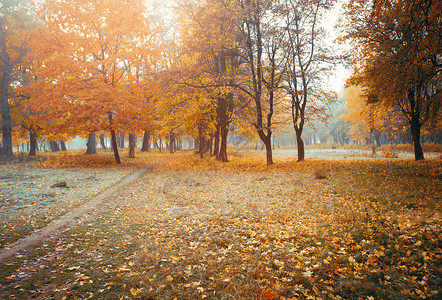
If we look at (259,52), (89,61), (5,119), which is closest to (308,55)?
(259,52)

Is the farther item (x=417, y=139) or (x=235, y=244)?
(x=417, y=139)

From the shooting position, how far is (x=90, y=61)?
1902 cm

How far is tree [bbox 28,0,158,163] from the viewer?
17906mm

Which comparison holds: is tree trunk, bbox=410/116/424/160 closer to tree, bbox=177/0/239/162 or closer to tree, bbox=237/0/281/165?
tree, bbox=237/0/281/165

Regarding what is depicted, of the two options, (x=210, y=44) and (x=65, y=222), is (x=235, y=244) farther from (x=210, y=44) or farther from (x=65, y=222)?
(x=210, y=44)

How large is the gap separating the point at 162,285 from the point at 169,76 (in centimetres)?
1588

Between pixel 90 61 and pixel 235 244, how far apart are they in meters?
20.0

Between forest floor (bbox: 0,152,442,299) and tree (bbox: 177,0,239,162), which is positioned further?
tree (bbox: 177,0,239,162)

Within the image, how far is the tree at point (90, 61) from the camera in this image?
17906mm

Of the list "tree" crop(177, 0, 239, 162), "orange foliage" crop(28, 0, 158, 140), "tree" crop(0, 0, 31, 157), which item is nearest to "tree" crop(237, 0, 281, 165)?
"tree" crop(177, 0, 239, 162)

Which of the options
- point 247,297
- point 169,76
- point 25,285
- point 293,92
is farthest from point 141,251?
point 293,92

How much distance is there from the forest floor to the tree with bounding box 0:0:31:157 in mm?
16818

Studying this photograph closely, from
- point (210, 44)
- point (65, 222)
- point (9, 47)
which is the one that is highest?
point (9, 47)

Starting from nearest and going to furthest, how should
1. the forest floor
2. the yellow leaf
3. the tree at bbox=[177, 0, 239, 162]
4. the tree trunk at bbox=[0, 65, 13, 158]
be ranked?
the forest floor < the yellow leaf < the tree at bbox=[177, 0, 239, 162] < the tree trunk at bbox=[0, 65, 13, 158]
